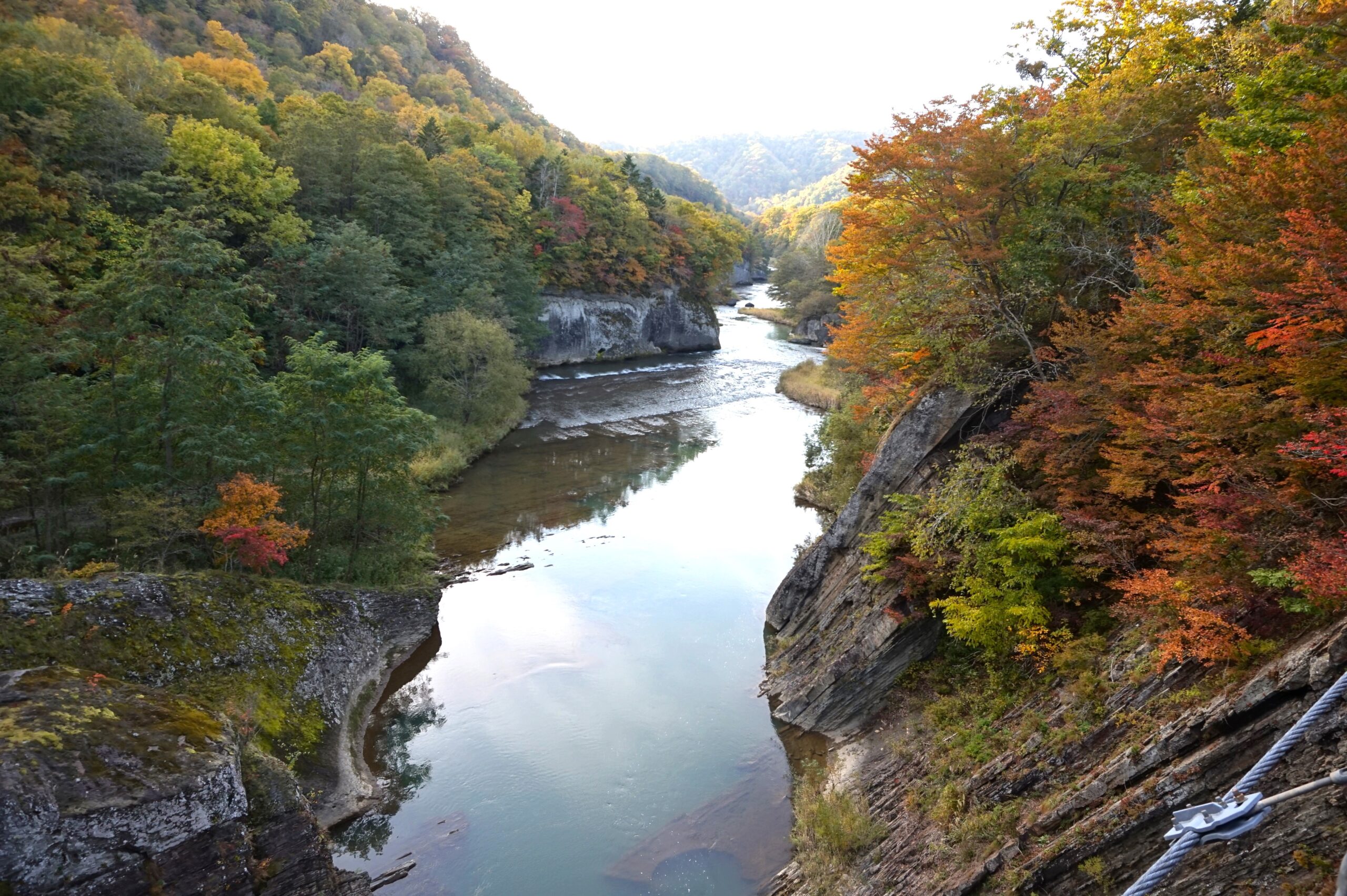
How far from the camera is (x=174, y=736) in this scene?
1025cm

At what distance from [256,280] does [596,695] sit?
29.3 meters

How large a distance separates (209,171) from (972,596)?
137 feet

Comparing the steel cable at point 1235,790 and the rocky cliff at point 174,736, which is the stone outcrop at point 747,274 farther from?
the steel cable at point 1235,790

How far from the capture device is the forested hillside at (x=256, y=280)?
52.7 ft

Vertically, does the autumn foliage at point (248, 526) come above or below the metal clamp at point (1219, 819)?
below

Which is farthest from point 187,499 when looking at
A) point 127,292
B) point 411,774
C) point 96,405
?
point 411,774

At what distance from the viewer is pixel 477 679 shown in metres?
19.5

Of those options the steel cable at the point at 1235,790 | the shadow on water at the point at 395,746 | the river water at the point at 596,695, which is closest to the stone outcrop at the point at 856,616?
the river water at the point at 596,695

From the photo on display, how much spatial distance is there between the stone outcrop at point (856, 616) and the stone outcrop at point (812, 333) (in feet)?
175

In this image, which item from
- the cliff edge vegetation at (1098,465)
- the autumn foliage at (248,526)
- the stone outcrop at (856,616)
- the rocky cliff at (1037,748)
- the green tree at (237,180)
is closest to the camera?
the rocky cliff at (1037,748)

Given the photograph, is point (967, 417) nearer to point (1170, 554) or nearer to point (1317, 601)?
point (1170, 554)

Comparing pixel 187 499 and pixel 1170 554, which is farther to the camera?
pixel 187 499

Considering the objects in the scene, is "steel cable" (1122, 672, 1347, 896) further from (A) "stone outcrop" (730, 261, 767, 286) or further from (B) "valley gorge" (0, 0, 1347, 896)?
(A) "stone outcrop" (730, 261, 767, 286)

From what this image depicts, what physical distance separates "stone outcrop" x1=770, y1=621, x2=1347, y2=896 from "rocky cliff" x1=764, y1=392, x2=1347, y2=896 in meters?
0.02
